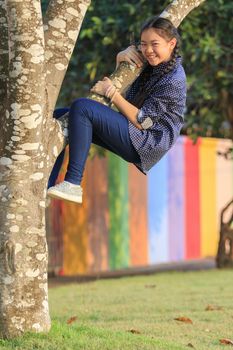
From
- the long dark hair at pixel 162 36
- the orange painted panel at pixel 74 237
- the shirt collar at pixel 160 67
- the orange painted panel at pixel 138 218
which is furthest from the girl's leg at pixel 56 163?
the orange painted panel at pixel 138 218

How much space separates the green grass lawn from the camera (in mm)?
6238

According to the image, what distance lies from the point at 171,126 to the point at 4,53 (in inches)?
44.5

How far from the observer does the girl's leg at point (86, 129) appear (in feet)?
19.9

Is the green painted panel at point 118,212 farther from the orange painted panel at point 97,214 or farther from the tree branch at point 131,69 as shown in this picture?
the tree branch at point 131,69

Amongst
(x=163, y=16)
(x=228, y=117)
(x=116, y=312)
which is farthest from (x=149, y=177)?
(x=163, y=16)

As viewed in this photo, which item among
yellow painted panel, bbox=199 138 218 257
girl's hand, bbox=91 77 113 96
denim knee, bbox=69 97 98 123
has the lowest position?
yellow painted panel, bbox=199 138 218 257

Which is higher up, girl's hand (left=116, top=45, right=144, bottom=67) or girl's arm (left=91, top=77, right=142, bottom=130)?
girl's hand (left=116, top=45, right=144, bottom=67)

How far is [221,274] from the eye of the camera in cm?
1441

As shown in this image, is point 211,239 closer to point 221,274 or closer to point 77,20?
point 221,274

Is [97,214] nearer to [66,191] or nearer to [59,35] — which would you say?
[59,35]

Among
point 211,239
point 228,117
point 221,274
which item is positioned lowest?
point 211,239

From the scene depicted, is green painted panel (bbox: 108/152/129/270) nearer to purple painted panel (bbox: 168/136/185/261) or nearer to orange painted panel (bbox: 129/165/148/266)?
orange painted panel (bbox: 129/165/148/266)

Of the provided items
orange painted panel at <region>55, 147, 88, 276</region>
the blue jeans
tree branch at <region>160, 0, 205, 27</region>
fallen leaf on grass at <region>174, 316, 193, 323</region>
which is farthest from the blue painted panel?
the blue jeans

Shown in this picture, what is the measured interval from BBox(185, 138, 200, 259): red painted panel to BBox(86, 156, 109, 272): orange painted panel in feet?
11.6
